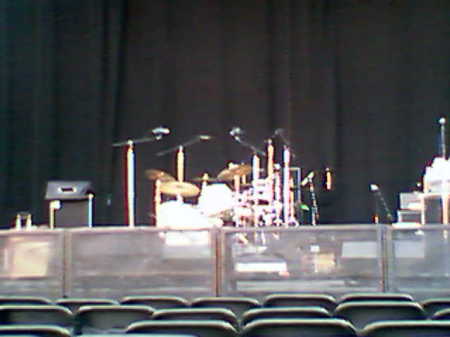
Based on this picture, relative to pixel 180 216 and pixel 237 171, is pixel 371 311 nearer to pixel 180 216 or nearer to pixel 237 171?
pixel 180 216

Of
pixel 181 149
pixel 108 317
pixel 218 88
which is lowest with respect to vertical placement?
pixel 108 317

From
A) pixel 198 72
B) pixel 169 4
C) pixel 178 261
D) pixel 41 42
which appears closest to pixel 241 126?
pixel 198 72

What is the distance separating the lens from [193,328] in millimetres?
2732

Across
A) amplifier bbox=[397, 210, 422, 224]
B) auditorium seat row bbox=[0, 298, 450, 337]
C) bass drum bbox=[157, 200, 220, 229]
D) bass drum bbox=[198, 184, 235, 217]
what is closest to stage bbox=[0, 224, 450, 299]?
auditorium seat row bbox=[0, 298, 450, 337]

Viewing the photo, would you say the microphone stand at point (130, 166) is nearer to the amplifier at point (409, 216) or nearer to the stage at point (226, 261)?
the amplifier at point (409, 216)

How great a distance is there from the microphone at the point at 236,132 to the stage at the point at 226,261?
460 centimetres

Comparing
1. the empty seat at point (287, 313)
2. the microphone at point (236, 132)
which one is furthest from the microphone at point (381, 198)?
the empty seat at point (287, 313)

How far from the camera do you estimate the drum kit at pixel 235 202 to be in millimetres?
8281

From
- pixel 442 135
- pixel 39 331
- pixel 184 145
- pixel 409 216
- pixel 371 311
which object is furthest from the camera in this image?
pixel 184 145

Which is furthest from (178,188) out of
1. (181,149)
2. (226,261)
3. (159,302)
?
(159,302)

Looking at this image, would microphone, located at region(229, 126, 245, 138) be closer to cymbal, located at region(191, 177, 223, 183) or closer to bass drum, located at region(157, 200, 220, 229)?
cymbal, located at region(191, 177, 223, 183)

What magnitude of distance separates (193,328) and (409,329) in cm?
74

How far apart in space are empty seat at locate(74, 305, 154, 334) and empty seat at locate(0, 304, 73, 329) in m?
0.05

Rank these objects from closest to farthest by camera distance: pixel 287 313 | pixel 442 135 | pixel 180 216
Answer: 1. pixel 287 313
2. pixel 180 216
3. pixel 442 135
